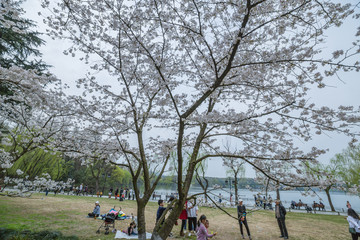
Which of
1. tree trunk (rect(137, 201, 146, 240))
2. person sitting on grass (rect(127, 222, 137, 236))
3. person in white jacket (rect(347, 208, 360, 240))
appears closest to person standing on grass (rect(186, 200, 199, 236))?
person sitting on grass (rect(127, 222, 137, 236))

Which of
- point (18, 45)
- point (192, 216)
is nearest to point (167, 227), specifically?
point (192, 216)

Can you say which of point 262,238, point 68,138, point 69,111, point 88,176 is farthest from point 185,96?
point 88,176

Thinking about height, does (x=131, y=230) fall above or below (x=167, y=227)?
below

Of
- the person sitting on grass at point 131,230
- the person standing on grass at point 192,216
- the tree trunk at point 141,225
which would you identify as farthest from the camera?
the person standing on grass at point 192,216

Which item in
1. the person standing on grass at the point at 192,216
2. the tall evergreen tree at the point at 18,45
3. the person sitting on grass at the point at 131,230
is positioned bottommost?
the person sitting on grass at the point at 131,230

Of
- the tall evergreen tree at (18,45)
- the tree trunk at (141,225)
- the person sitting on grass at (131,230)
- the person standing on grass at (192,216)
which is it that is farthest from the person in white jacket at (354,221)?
the tall evergreen tree at (18,45)

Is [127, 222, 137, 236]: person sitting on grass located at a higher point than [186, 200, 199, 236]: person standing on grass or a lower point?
lower

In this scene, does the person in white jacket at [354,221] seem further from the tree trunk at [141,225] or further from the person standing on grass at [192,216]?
the tree trunk at [141,225]

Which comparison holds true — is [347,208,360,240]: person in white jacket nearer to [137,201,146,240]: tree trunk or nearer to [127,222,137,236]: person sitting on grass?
[137,201,146,240]: tree trunk

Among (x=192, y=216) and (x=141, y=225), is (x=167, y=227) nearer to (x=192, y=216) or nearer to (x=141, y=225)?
(x=141, y=225)

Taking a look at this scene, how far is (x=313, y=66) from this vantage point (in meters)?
2.99

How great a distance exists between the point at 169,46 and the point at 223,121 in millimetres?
2222

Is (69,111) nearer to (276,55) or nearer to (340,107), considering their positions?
(276,55)

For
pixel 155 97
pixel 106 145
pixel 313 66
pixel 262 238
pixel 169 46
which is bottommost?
pixel 262 238
